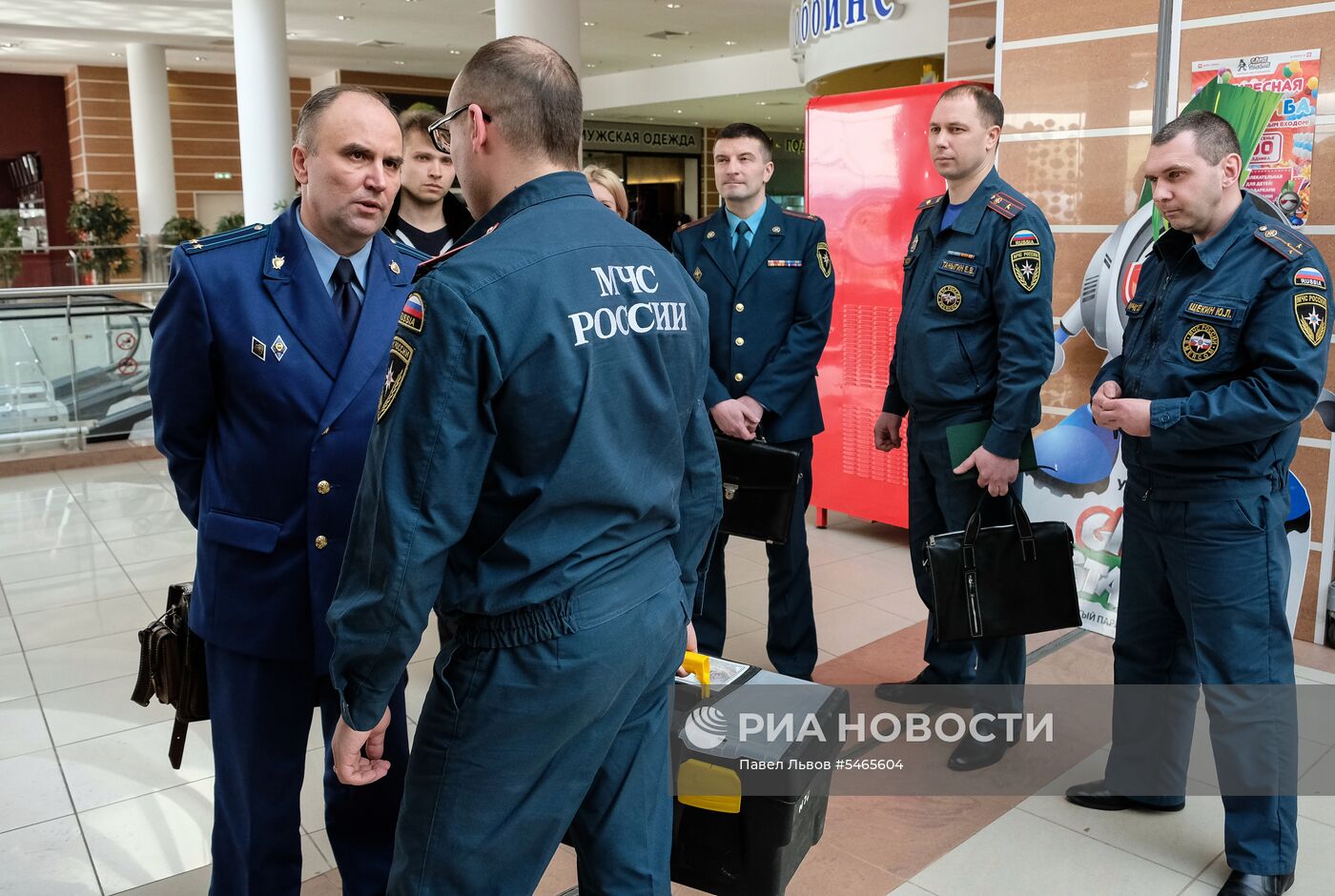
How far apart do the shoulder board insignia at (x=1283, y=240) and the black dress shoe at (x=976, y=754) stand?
57.6 inches

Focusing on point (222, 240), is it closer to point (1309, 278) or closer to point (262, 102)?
point (1309, 278)

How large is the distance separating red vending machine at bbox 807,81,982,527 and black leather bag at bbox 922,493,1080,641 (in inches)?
77.0

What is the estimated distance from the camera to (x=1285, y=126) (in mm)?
3451

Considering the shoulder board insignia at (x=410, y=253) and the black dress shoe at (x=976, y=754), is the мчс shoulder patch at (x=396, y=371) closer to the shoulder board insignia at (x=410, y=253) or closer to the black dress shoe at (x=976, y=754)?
the shoulder board insignia at (x=410, y=253)

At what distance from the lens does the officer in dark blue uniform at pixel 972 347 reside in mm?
2760

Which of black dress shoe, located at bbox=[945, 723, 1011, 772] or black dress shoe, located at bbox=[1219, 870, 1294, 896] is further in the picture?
black dress shoe, located at bbox=[945, 723, 1011, 772]

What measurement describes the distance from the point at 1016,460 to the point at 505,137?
185 cm

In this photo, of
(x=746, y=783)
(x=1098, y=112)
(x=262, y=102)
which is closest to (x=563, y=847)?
(x=746, y=783)

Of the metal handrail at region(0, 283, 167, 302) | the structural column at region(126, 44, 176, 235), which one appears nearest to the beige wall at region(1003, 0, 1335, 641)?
the metal handrail at region(0, 283, 167, 302)

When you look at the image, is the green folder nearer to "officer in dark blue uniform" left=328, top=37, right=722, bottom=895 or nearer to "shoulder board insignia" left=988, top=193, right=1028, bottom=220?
"shoulder board insignia" left=988, top=193, right=1028, bottom=220

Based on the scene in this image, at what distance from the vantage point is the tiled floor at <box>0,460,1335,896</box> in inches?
95.2

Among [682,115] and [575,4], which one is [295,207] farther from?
[682,115]

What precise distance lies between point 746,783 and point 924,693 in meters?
1.37

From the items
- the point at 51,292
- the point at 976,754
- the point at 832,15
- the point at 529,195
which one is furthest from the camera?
the point at 51,292
